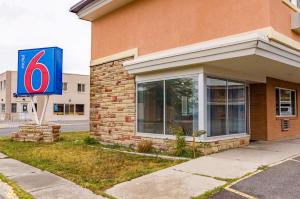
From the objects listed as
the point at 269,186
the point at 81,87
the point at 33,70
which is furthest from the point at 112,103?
the point at 81,87

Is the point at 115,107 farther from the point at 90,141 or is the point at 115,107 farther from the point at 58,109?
the point at 58,109

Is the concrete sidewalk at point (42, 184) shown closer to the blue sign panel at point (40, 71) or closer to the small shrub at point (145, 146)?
the small shrub at point (145, 146)

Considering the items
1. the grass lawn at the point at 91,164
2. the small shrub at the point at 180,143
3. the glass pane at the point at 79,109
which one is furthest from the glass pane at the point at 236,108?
the glass pane at the point at 79,109

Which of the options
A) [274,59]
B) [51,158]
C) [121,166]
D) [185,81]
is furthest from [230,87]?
[51,158]

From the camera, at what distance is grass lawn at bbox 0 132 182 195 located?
23.8 ft

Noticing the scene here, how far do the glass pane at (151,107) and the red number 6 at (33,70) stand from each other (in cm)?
593

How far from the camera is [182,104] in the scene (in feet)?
34.6

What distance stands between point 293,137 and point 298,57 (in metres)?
6.39

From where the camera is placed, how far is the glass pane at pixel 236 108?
36.3 ft

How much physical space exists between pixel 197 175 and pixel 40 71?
11288mm

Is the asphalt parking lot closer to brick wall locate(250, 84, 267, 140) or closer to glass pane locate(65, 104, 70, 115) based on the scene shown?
brick wall locate(250, 84, 267, 140)

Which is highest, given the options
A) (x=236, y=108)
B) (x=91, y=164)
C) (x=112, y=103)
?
(x=112, y=103)

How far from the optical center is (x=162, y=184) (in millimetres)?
6660

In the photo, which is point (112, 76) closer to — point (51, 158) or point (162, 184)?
point (51, 158)
